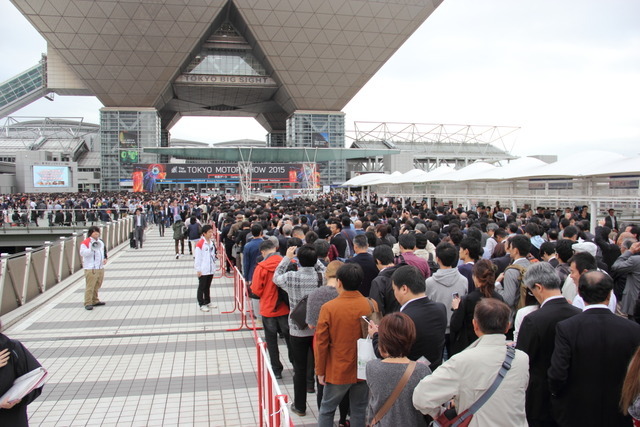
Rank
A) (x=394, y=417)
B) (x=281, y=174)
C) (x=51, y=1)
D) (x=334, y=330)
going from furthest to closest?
(x=51, y=1), (x=281, y=174), (x=334, y=330), (x=394, y=417)

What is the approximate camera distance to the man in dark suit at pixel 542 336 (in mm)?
3268

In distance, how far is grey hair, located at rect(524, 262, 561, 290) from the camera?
3363 millimetres

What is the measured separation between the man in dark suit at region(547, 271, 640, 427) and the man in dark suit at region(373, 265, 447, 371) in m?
0.79

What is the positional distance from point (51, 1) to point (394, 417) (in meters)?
52.3

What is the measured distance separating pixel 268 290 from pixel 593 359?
366 centimetres

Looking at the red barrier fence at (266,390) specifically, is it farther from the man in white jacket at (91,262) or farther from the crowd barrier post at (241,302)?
the man in white jacket at (91,262)

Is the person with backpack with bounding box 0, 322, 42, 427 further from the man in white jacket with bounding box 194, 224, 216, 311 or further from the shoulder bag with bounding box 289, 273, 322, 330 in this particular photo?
the man in white jacket with bounding box 194, 224, 216, 311

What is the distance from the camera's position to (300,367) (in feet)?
15.7

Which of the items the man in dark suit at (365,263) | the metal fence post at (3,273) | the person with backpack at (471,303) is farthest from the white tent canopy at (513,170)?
the metal fence post at (3,273)

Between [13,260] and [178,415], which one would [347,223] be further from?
[13,260]

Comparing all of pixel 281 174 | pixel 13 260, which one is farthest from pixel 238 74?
pixel 13 260

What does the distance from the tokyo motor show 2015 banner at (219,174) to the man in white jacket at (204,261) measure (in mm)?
20262

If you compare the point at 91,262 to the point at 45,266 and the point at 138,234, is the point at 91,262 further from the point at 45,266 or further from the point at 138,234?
the point at 138,234

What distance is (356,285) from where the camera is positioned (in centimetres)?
376
